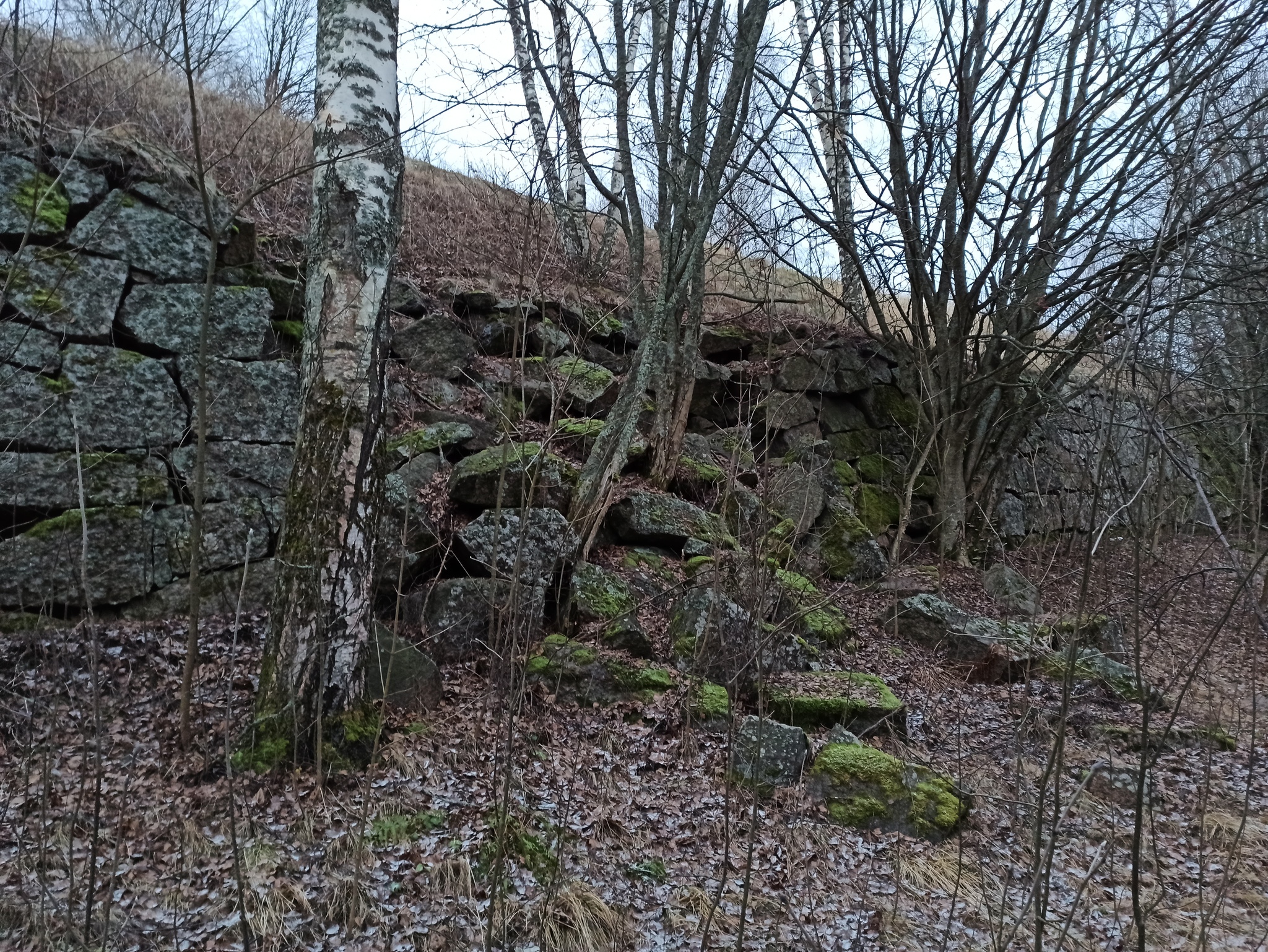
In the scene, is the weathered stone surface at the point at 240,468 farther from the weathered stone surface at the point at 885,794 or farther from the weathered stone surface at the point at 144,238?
the weathered stone surface at the point at 885,794

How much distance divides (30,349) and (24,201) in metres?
1.14

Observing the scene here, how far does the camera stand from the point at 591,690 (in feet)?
14.9

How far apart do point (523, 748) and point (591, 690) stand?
2.20 feet

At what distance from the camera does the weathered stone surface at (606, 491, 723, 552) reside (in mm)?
6156

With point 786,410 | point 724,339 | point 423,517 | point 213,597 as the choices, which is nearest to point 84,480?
point 213,597

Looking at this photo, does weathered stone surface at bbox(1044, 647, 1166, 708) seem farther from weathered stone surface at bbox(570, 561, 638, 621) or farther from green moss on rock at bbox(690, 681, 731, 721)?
weathered stone surface at bbox(570, 561, 638, 621)

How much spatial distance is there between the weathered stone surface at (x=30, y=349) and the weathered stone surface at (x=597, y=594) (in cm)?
364

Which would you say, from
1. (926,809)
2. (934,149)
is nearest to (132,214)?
(926,809)

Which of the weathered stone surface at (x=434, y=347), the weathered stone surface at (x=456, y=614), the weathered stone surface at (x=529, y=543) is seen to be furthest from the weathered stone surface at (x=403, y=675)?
the weathered stone surface at (x=434, y=347)

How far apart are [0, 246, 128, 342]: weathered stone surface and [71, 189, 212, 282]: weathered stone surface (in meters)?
0.15

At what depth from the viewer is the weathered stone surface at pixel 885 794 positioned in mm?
3781

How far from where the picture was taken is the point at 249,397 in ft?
18.0

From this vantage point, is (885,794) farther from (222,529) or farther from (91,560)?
(91,560)

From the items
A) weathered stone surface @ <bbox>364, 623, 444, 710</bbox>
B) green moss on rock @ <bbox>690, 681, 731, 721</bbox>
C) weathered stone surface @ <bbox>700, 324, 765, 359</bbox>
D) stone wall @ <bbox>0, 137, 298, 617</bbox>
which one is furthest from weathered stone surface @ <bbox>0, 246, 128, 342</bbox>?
weathered stone surface @ <bbox>700, 324, 765, 359</bbox>
